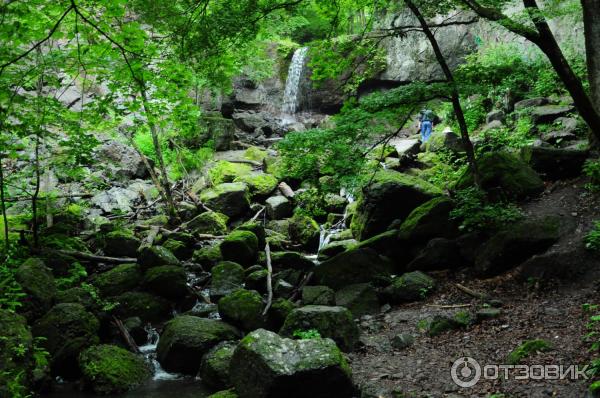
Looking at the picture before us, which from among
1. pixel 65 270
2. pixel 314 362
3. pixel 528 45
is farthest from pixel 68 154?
pixel 528 45

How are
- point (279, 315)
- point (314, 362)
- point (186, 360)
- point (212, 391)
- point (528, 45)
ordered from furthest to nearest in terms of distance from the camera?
point (528, 45) → point (279, 315) → point (186, 360) → point (212, 391) → point (314, 362)

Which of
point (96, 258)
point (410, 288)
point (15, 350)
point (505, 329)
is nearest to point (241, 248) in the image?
point (96, 258)

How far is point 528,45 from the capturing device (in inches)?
776

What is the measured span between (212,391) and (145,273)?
439cm

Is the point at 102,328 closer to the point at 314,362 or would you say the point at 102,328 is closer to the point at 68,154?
the point at 68,154

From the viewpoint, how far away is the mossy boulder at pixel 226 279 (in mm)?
10445

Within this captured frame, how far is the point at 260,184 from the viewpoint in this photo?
682 inches

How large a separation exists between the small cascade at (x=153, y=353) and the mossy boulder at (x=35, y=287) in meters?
1.94

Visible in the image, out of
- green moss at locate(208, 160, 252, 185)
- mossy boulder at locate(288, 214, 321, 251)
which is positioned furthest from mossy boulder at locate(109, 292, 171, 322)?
green moss at locate(208, 160, 252, 185)

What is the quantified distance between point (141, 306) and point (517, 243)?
25.4ft

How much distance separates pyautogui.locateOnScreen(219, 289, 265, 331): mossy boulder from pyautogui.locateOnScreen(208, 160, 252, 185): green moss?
10.1 meters

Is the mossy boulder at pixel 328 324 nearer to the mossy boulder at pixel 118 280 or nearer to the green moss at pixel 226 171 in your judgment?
the mossy boulder at pixel 118 280

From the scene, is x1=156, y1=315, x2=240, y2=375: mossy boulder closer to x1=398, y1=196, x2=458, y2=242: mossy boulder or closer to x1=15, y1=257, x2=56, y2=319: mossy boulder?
x1=15, y1=257, x2=56, y2=319: mossy boulder

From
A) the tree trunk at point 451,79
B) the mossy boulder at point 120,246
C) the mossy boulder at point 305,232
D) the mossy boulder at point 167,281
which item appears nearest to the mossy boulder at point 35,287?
the mossy boulder at point 167,281
